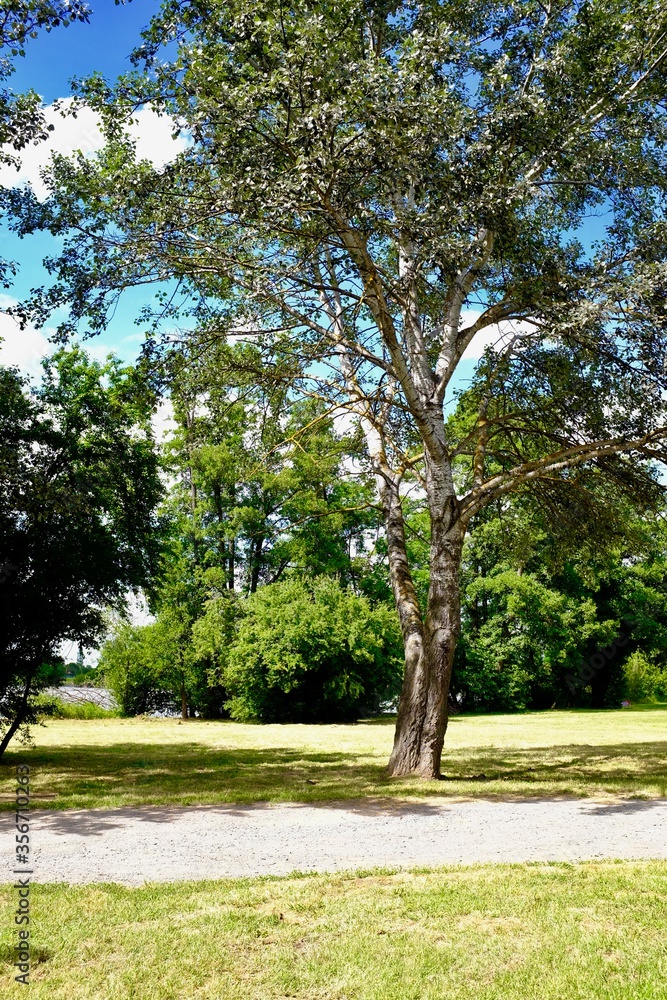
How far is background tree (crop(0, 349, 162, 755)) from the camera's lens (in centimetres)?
1094

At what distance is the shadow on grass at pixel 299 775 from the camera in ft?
30.4

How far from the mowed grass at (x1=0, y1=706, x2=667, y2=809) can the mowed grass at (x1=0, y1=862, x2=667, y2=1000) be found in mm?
4067

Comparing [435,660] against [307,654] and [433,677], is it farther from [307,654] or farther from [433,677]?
[307,654]

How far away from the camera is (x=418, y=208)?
380 inches

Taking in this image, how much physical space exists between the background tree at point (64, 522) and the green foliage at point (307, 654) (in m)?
12.0

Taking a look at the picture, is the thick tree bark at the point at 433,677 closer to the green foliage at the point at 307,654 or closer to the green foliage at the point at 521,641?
the green foliage at the point at 307,654

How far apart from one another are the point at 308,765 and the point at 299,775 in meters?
1.41

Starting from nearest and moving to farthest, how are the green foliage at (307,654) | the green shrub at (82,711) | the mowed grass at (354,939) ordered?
the mowed grass at (354,939) < the green foliage at (307,654) < the green shrub at (82,711)

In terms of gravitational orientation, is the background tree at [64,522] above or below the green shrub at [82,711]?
above

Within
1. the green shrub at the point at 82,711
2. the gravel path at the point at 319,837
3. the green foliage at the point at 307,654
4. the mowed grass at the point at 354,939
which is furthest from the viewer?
the green shrub at the point at 82,711

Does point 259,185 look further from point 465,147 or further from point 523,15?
point 523,15

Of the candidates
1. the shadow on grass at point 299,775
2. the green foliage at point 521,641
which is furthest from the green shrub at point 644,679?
the shadow on grass at point 299,775

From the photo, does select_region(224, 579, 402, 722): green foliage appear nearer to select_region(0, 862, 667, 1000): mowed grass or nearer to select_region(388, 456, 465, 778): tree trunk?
select_region(388, 456, 465, 778): tree trunk

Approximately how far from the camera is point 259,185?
7.84 m
